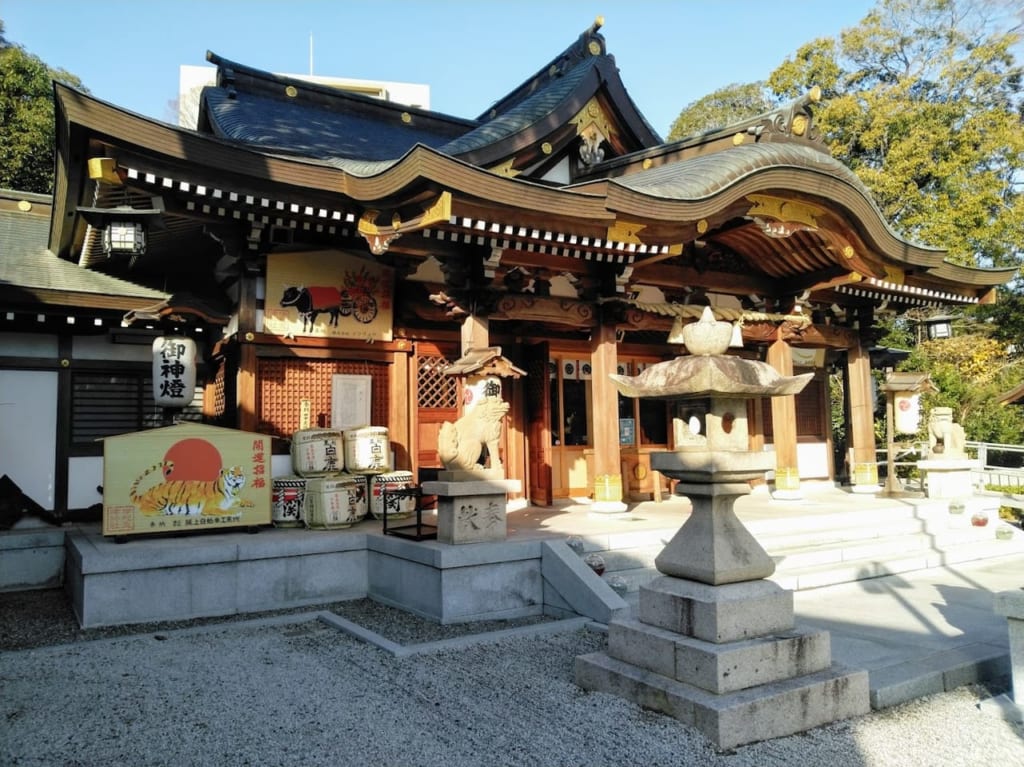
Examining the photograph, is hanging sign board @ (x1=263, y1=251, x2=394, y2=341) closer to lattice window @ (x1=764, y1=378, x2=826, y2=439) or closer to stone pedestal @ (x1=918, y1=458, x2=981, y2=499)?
stone pedestal @ (x1=918, y1=458, x2=981, y2=499)

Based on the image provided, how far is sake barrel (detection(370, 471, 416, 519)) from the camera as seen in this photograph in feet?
28.9

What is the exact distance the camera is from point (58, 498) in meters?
9.12

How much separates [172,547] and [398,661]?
3016 millimetres

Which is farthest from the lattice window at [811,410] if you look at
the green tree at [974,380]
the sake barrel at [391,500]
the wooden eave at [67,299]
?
the wooden eave at [67,299]

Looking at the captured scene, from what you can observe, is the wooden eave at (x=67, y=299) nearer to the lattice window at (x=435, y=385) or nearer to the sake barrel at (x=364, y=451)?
the sake barrel at (x=364, y=451)

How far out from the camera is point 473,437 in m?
7.12

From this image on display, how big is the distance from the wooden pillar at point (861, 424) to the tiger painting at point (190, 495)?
9.69 meters

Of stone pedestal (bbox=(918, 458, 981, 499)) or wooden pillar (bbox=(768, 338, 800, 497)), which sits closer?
stone pedestal (bbox=(918, 458, 981, 499))

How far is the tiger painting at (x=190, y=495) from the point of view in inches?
291

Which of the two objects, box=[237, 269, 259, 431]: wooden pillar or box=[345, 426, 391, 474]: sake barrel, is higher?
box=[237, 269, 259, 431]: wooden pillar

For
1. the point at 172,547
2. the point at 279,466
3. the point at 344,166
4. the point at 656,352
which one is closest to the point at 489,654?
the point at 172,547

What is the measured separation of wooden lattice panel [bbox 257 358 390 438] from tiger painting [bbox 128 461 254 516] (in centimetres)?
106

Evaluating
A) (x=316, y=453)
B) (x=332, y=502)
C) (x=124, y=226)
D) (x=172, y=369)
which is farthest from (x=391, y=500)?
(x=124, y=226)

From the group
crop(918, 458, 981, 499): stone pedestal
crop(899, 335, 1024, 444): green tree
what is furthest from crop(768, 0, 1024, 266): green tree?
crop(918, 458, 981, 499): stone pedestal
